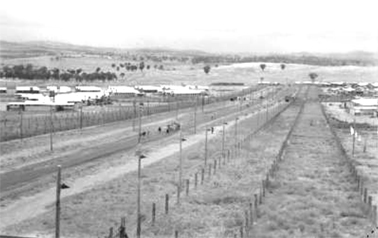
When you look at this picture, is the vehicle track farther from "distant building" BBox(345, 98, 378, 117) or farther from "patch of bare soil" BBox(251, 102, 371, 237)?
"distant building" BBox(345, 98, 378, 117)

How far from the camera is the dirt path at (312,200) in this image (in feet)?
76.6

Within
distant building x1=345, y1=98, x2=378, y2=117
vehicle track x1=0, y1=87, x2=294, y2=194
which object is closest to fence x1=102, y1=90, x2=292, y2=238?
vehicle track x1=0, y1=87, x2=294, y2=194

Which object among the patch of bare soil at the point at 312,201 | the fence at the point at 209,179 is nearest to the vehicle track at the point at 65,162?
the fence at the point at 209,179

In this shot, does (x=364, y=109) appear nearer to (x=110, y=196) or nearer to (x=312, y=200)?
(x=312, y=200)

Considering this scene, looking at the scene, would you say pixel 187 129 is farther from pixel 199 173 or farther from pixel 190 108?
pixel 190 108

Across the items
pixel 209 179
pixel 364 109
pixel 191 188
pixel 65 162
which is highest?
pixel 191 188

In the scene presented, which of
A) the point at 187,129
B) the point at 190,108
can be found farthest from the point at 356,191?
the point at 190,108

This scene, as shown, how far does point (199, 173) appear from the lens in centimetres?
3622

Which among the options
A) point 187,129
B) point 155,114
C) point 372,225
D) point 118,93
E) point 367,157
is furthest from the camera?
point 118,93

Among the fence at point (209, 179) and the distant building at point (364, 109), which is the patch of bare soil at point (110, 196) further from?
the distant building at point (364, 109)

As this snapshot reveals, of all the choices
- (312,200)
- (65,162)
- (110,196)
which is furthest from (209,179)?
(65,162)

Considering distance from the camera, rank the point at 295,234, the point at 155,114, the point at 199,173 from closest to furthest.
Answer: the point at 295,234
the point at 199,173
the point at 155,114

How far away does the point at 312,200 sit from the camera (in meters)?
29.2

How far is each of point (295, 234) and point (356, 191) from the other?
1049cm
